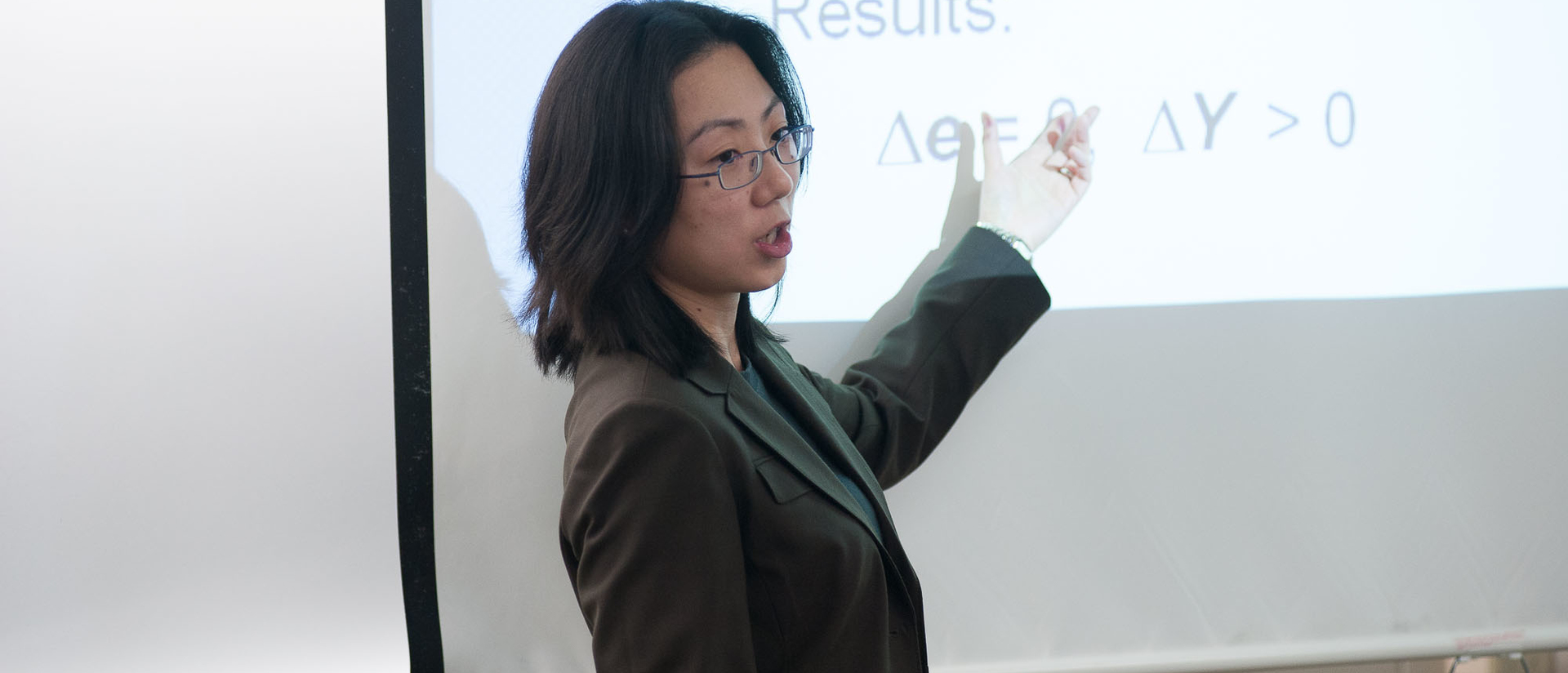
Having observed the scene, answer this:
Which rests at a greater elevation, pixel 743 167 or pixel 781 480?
pixel 743 167

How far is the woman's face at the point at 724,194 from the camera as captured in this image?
87cm

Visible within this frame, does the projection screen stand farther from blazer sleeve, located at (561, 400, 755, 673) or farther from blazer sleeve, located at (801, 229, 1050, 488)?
blazer sleeve, located at (561, 400, 755, 673)

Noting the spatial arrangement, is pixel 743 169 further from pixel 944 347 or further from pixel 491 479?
pixel 491 479

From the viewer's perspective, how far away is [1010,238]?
4.32 ft

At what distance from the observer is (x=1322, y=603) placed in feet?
4.75

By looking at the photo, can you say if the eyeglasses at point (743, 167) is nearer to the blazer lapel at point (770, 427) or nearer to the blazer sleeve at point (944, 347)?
the blazer lapel at point (770, 427)

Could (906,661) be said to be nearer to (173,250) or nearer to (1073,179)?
(1073,179)

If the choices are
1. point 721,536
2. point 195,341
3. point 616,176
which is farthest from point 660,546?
point 195,341

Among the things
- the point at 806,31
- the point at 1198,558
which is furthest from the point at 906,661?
the point at 806,31

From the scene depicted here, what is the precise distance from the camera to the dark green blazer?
0.77 m

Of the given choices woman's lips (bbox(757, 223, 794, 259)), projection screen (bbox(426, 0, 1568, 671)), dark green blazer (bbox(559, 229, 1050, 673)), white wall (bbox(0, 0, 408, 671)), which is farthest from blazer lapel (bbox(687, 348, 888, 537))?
white wall (bbox(0, 0, 408, 671))

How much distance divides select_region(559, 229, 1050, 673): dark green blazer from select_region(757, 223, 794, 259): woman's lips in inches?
4.5

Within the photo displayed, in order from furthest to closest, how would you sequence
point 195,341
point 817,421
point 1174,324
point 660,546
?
1. point 1174,324
2. point 195,341
3. point 817,421
4. point 660,546

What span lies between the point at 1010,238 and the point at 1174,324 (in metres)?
0.27
